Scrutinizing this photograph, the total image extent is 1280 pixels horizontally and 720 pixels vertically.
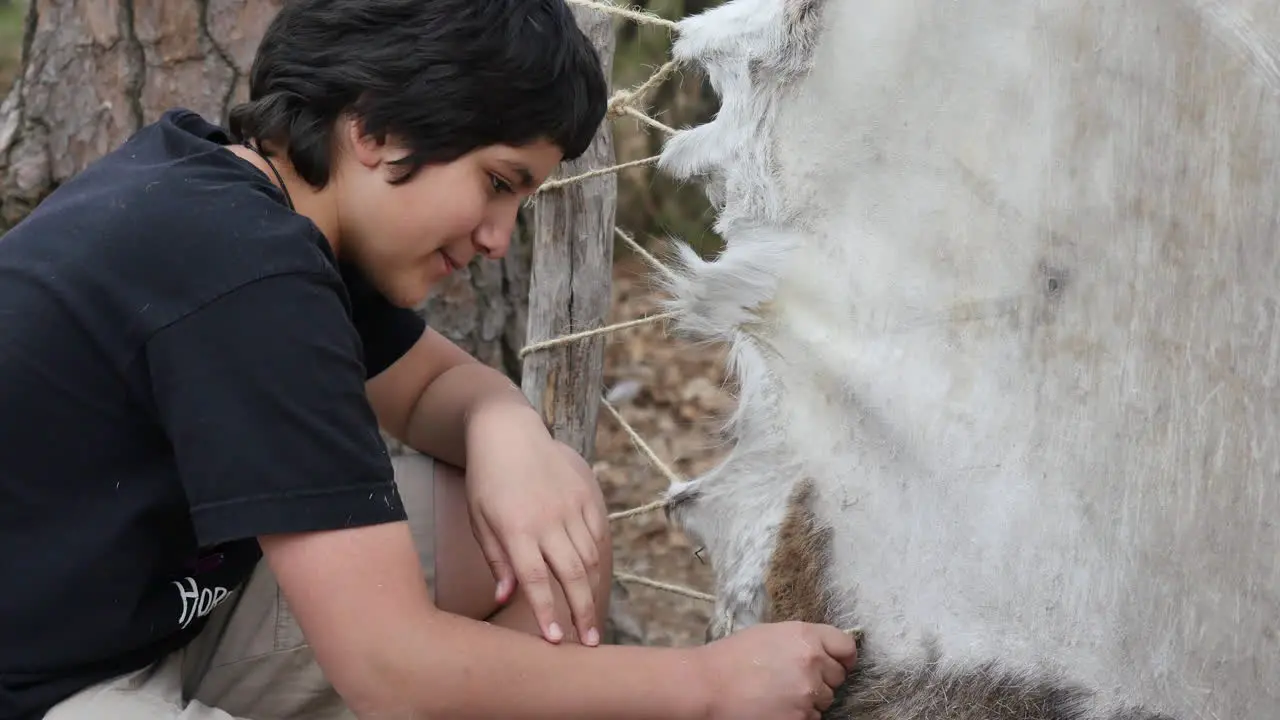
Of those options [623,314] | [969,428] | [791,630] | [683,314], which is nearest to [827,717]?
[791,630]

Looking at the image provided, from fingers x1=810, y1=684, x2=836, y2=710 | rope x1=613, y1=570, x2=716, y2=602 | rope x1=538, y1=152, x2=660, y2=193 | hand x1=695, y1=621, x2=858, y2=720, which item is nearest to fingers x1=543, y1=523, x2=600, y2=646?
hand x1=695, y1=621, x2=858, y2=720

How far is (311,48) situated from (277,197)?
0.18 metres

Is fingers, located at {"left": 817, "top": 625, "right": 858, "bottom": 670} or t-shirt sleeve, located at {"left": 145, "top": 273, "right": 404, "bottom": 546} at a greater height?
t-shirt sleeve, located at {"left": 145, "top": 273, "right": 404, "bottom": 546}

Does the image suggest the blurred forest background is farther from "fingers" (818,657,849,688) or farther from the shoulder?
the shoulder

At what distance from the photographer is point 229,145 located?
1.35 metres

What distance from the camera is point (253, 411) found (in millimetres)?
1132

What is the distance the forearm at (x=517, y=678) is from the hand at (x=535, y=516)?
35 millimetres

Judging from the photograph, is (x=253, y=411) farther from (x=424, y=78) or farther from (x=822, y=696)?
(x=822, y=696)

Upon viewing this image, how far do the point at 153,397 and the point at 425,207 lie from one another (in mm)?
290

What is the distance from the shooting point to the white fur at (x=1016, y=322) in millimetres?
1116

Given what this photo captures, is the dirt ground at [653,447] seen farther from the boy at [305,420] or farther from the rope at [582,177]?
the boy at [305,420]

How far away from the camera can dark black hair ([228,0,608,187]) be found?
50.8 inches

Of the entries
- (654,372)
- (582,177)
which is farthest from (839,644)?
(654,372)

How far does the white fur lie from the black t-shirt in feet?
1.52
